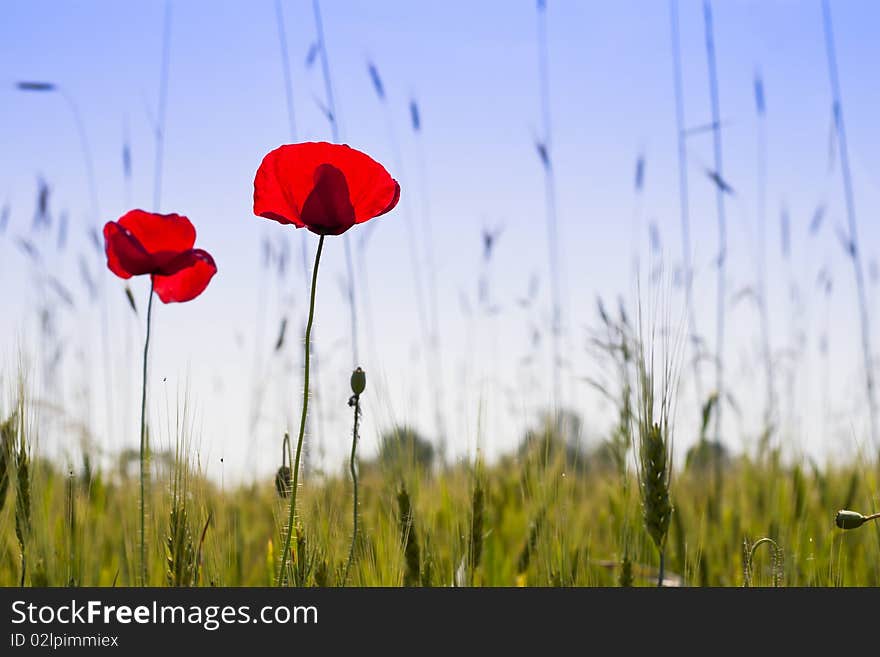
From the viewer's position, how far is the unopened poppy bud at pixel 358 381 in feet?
3.31

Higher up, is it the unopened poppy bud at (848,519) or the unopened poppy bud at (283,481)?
the unopened poppy bud at (283,481)

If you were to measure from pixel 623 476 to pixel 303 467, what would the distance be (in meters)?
0.49

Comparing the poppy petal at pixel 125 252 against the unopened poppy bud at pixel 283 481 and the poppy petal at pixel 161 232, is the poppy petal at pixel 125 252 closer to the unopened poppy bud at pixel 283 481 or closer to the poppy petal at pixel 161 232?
the poppy petal at pixel 161 232

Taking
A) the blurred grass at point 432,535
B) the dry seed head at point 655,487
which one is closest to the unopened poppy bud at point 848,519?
the blurred grass at point 432,535

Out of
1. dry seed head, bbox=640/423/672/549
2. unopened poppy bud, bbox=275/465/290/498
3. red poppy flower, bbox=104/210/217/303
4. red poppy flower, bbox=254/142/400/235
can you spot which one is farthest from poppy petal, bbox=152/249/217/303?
dry seed head, bbox=640/423/672/549

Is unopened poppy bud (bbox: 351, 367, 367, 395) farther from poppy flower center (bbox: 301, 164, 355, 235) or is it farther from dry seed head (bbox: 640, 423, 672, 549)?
dry seed head (bbox: 640, 423, 672, 549)

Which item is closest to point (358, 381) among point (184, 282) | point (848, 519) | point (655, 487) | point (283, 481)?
point (283, 481)

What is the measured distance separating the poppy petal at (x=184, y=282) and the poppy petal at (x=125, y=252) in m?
0.03

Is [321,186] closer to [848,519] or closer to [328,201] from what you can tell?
[328,201]

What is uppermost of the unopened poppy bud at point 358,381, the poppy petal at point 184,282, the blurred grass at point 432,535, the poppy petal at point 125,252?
the poppy petal at point 125,252
